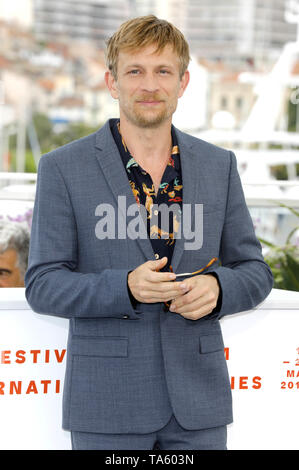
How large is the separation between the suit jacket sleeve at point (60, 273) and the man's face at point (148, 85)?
193 millimetres

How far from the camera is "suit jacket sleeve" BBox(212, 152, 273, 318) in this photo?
1.29 meters

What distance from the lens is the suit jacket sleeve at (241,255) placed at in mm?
1287

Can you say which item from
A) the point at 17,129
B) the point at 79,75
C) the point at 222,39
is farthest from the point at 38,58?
the point at 222,39

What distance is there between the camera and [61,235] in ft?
4.04

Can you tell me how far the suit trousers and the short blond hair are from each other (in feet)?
2.35

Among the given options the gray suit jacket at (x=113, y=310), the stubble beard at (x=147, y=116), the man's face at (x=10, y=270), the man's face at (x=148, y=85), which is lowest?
the man's face at (x=10, y=270)

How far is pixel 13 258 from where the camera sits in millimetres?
2635

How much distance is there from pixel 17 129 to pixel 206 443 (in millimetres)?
57686

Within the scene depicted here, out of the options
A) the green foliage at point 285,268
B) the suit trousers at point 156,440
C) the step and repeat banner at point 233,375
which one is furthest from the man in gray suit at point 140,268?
the green foliage at point 285,268

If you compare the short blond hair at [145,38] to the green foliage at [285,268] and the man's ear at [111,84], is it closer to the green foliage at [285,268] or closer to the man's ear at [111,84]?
the man's ear at [111,84]

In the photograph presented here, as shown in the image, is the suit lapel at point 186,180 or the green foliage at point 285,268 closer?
the suit lapel at point 186,180

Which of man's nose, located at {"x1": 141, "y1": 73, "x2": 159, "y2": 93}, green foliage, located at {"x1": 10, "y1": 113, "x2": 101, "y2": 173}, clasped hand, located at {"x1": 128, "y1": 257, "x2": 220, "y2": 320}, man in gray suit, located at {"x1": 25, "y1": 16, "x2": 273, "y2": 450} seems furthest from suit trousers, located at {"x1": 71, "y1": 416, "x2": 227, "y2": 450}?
green foliage, located at {"x1": 10, "y1": 113, "x2": 101, "y2": 173}

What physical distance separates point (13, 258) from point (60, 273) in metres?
1.47
